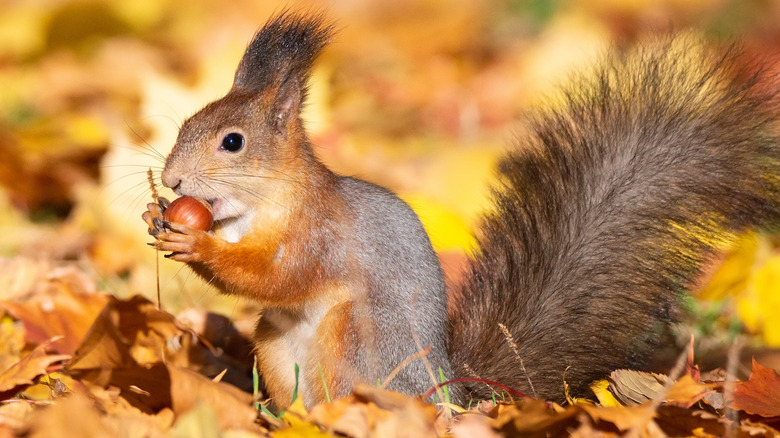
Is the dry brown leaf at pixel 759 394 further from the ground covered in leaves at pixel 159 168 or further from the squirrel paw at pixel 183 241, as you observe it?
the squirrel paw at pixel 183 241

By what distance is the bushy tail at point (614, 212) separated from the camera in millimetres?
1845

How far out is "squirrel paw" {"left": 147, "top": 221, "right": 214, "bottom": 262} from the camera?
173cm

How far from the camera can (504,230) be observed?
2021 millimetres

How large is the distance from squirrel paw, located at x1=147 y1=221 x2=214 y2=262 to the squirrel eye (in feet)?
0.67

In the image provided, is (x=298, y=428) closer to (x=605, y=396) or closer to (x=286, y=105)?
(x=605, y=396)

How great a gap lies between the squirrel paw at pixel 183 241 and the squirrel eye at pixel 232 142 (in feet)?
0.67

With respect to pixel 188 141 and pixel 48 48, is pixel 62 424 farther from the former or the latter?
pixel 48 48

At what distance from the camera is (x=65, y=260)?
119 inches

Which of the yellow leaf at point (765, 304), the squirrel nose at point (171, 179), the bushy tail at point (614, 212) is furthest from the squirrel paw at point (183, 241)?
the yellow leaf at point (765, 304)

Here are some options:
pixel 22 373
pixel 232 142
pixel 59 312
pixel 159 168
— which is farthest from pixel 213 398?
pixel 159 168

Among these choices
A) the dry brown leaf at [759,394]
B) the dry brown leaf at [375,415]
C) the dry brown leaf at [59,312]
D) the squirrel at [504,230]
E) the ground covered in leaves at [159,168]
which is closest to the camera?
the dry brown leaf at [375,415]

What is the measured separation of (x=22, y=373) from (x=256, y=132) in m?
0.66

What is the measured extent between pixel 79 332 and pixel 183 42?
5.28 m

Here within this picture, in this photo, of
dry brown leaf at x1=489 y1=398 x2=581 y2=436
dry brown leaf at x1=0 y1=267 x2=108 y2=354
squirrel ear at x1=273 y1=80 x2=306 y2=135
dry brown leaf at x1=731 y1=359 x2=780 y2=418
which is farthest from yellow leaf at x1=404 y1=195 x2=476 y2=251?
dry brown leaf at x1=489 y1=398 x2=581 y2=436
